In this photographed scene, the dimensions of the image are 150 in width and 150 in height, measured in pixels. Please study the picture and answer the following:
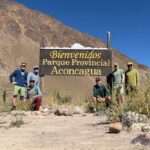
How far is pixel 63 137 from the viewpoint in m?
7.95

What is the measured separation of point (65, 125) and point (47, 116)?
2.29m

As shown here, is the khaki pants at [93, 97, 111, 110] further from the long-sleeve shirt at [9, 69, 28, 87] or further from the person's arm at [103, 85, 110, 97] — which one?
the long-sleeve shirt at [9, 69, 28, 87]

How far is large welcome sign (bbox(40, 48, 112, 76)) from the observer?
55.1ft

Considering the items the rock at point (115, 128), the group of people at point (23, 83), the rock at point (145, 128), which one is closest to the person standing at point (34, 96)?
the group of people at point (23, 83)

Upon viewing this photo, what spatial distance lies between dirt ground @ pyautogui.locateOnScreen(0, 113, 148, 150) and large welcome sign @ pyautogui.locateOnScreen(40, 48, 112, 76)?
6556 mm

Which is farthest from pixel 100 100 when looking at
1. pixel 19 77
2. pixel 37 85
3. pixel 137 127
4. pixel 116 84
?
pixel 137 127

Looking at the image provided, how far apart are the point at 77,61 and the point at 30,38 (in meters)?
88.7

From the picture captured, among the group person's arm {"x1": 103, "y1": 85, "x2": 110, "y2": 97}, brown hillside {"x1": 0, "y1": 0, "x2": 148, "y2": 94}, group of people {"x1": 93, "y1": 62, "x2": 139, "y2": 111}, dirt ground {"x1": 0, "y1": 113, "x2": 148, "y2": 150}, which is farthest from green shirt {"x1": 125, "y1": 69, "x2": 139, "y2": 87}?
brown hillside {"x1": 0, "y1": 0, "x2": 148, "y2": 94}

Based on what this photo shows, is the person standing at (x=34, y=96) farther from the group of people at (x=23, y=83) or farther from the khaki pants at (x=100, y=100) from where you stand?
the khaki pants at (x=100, y=100)

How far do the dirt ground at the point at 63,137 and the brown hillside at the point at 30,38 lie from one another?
226ft

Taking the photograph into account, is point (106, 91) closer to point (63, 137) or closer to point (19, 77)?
point (19, 77)

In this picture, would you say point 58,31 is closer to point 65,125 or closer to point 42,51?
point 42,51

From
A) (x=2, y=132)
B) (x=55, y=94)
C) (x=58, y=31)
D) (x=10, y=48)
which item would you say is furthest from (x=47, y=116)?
(x=58, y=31)

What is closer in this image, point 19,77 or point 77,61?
point 19,77
